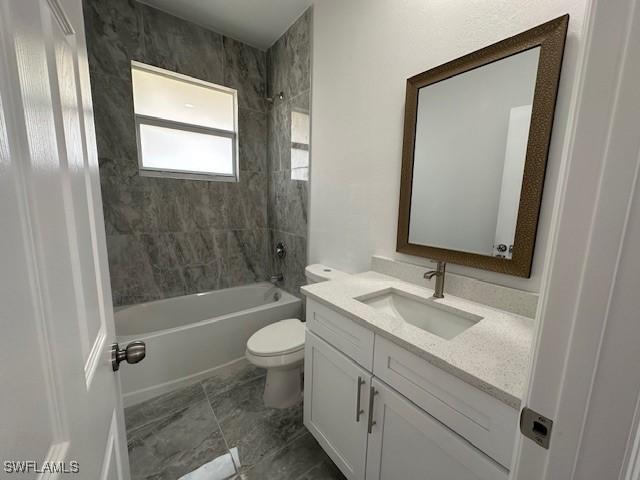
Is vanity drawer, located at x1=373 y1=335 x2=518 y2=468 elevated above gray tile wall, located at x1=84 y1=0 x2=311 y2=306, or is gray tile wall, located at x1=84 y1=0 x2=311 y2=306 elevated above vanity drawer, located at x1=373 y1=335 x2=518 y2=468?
gray tile wall, located at x1=84 y1=0 x2=311 y2=306

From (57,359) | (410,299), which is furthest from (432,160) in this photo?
(57,359)

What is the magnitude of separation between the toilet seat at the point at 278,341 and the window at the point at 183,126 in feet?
5.29

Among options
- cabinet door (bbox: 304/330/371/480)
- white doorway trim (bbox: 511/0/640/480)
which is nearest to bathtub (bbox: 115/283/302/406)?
cabinet door (bbox: 304/330/371/480)

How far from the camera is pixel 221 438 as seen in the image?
1423 mm

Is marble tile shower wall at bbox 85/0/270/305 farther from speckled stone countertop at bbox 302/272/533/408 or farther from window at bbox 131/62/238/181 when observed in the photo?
speckled stone countertop at bbox 302/272/533/408

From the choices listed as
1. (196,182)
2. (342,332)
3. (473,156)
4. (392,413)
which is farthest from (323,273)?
(196,182)

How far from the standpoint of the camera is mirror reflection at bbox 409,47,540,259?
960 millimetres

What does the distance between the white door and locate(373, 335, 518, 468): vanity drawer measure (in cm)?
77

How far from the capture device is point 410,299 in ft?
4.04

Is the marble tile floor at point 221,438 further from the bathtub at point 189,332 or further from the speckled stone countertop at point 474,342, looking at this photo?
the speckled stone countertop at point 474,342

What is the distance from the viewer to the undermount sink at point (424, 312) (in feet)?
3.48

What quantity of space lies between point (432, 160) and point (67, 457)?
1.43m

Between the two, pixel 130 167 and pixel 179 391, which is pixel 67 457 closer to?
pixel 179 391

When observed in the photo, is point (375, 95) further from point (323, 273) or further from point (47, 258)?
Result: point (47, 258)
